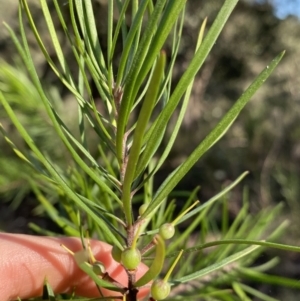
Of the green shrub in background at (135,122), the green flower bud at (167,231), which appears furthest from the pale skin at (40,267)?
the green flower bud at (167,231)

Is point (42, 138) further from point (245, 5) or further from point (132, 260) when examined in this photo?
point (245, 5)

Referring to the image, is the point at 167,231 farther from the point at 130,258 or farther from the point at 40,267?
the point at 40,267

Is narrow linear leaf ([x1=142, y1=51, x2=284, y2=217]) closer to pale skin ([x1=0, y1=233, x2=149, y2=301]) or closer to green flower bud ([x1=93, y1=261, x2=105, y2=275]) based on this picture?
green flower bud ([x1=93, y1=261, x2=105, y2=275])

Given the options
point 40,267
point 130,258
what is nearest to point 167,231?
point 130,258

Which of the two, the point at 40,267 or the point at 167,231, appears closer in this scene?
the point at 167,231

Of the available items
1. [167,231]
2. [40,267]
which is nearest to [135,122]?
[167,231]

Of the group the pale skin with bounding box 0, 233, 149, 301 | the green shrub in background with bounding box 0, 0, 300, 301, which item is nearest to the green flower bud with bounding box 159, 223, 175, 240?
the green shrub in background with bounding box 0, 0, 300, 301

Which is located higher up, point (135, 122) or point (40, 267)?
point (135, 122)

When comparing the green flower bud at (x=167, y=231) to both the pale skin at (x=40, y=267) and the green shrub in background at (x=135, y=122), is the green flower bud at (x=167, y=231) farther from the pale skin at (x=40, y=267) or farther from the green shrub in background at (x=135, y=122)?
the pale skin at (x=40, y=267)
